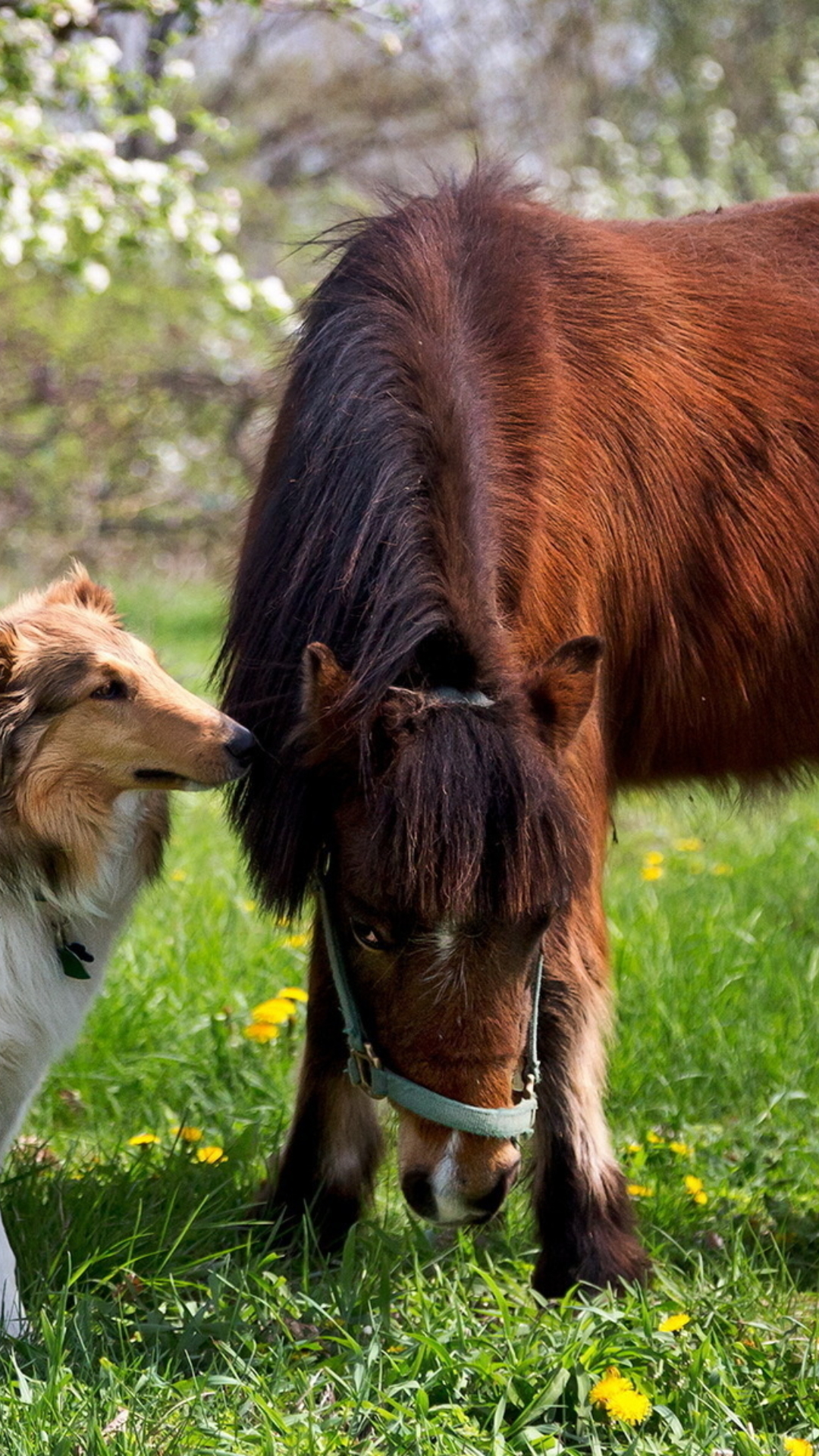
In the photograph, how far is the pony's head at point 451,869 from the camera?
2.11m

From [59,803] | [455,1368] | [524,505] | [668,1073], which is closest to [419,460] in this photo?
[524,505]

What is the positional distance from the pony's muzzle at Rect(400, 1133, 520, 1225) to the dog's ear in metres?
1.15

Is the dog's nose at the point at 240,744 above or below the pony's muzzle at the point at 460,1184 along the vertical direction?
above

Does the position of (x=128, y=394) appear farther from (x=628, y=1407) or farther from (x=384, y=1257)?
(x=628, y=1407)

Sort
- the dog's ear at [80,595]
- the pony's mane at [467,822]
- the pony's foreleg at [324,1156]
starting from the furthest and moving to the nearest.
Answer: the pony's foreleg at [324,1156] → the dog's ear at [80,595] → the pony's mane at [467,822]

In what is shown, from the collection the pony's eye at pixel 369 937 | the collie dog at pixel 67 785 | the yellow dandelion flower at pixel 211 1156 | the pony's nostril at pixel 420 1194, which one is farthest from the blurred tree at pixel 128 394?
the pony's nostril at pixel 420 1194

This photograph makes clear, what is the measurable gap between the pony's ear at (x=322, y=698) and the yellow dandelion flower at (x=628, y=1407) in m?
1.13

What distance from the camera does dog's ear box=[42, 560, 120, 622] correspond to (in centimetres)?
267

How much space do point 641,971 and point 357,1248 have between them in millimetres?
1435

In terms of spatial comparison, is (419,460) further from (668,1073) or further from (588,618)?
(668,1073)

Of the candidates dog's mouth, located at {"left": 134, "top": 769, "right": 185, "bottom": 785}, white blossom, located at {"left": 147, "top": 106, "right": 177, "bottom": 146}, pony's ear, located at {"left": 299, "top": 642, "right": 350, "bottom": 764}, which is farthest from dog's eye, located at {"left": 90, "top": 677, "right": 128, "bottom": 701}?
white blossom, located at {"left": 147, "top": 106, "right": 177, "bottom": 146}

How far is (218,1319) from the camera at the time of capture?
8.28 ft

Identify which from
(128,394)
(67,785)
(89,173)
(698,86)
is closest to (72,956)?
(67,785)

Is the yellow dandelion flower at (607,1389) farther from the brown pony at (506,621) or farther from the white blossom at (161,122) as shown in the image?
the white blossom at (161,122)
